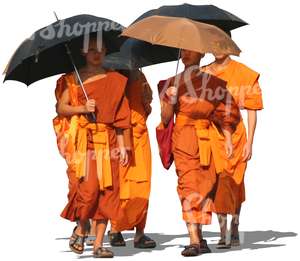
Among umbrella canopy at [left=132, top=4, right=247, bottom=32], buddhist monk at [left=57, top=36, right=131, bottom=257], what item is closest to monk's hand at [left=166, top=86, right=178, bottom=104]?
buddhist monk at [left=57, top=36, right=131, bottom=257]

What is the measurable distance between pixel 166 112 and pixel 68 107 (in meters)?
1.06

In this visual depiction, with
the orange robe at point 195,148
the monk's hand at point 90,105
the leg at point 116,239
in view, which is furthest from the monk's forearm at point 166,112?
the leg at point 116,239

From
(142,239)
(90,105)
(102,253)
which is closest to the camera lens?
(90,105)

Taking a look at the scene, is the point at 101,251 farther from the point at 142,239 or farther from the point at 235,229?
the point at 235,229

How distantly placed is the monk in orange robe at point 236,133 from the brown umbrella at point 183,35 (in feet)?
3.84

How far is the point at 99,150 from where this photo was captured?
1352 centimetres

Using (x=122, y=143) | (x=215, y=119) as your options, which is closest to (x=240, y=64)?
(x=215, y=119)

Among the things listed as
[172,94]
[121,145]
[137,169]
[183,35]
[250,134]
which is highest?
[183,35]

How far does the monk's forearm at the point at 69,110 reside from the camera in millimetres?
13422

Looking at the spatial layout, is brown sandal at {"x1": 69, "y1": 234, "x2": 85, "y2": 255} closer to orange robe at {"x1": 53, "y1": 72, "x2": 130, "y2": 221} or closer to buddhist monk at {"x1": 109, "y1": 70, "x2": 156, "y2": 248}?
orange robe at {"x1": 53, "y1": 72, "x2": 130, "y2": 221}

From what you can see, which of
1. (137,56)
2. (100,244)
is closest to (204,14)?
(137,56)

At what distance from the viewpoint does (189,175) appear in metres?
13.6

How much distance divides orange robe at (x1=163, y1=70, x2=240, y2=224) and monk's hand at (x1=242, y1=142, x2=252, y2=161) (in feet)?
1.77

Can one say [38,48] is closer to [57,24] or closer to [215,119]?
[57,24]
